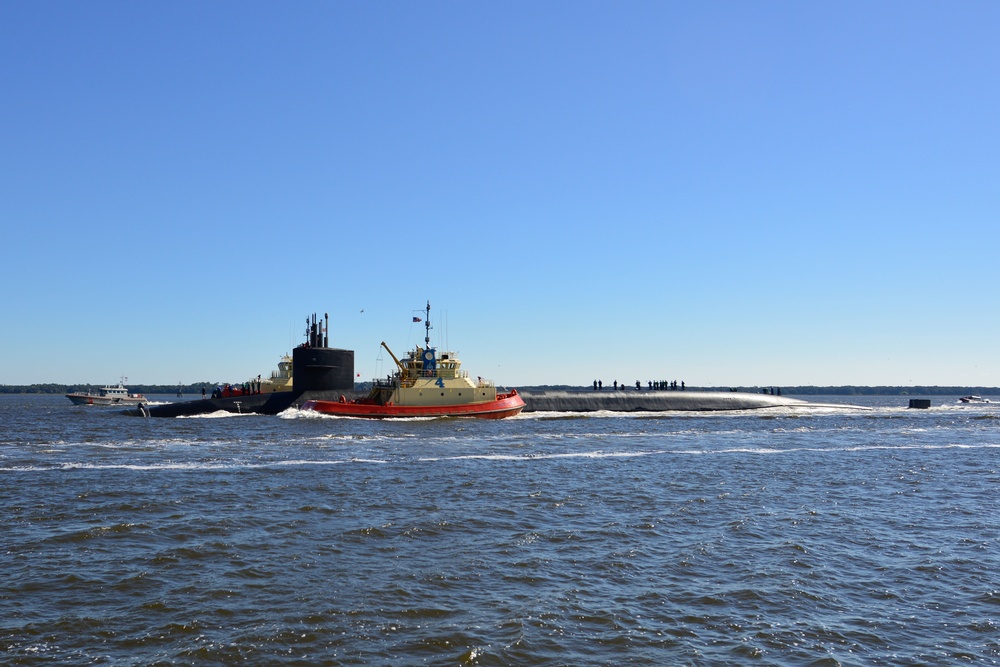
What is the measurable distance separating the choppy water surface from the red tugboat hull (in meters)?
19.6

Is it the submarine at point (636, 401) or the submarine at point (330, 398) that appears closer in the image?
the submarine at point (330, 398)

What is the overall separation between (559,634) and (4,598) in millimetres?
7497

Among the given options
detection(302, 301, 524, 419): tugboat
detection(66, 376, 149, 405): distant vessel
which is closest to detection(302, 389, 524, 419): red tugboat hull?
detection(302, 301, 524, 419): tugboat

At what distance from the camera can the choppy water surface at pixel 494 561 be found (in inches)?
339

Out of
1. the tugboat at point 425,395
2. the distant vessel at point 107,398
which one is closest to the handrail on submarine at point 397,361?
the tugboat at point 425,395

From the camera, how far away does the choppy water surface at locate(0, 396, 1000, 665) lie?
8602 mm

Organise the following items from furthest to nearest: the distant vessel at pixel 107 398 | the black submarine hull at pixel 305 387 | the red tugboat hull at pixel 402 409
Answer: the distant vessel at pixel 107 398, the black submarine hull at pixel 305 387, the red tugboat hull at pixel 402 409

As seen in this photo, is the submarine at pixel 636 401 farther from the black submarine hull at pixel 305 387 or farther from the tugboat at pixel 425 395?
the black submarine hull at pixel 305 387

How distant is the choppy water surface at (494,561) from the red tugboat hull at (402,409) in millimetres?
19604

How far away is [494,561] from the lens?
483 inches

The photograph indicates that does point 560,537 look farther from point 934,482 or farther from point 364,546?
point 934,482

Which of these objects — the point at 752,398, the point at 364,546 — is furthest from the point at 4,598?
the point at 752,398

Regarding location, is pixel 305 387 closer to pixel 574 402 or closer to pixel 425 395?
pixel 425 395

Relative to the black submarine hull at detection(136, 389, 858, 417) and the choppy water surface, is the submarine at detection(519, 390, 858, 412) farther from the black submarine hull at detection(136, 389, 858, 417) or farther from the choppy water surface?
the choppy water surface
